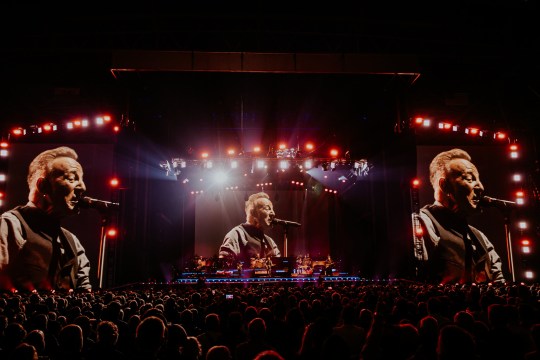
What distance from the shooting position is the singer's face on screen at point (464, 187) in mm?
16328

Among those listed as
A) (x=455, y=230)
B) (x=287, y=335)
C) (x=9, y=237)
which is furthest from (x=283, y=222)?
Answer: (x=287, y=335)

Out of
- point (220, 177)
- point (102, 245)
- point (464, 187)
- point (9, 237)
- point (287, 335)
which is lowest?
point (287, 335)

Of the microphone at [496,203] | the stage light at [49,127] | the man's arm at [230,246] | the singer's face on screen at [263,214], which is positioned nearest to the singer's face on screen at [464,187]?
the microphone at [496,203]

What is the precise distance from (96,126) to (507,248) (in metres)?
16.8

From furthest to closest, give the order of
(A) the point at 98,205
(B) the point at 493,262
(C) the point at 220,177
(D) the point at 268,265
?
(C) the point at 220,177
(D) the point at 268,265
(B) the point at 493,262
(A) the point at 98,205

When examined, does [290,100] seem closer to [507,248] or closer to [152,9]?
[152,9]

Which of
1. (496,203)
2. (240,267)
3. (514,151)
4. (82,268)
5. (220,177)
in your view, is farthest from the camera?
(220,177)

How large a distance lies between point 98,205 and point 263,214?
11.0 m

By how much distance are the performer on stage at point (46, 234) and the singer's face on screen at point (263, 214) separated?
11.1 meters

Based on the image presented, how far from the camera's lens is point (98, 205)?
15.6 metres

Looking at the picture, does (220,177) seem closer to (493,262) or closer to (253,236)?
(253,236)

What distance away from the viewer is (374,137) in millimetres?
19016

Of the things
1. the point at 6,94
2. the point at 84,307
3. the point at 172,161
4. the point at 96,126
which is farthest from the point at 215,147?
the point at 84,307

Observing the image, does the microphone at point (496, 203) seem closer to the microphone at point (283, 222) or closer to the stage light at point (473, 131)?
the stage light at point (473, 131)
